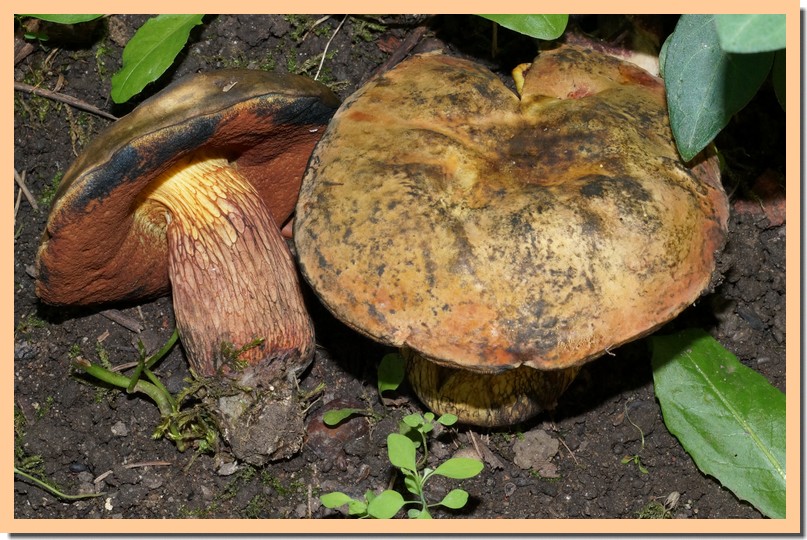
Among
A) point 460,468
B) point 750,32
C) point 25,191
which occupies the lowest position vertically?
point 460,468

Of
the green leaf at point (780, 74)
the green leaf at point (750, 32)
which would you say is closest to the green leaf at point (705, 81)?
the green leaf at point (780, 74)

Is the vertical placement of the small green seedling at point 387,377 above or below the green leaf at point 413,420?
below

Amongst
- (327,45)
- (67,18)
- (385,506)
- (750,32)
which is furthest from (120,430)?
(750,32)

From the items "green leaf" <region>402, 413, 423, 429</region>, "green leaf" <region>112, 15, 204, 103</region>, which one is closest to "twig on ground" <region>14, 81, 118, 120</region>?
"green leaf" <region>112, 15, 204, 103</region>

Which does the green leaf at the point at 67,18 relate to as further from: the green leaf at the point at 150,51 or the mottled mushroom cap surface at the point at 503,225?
the mottled mushroom cap surface at the point at 503,225

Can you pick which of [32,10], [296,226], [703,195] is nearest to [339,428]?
[296,226]

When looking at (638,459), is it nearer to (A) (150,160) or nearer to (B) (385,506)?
Answer: (B) (385,506)
